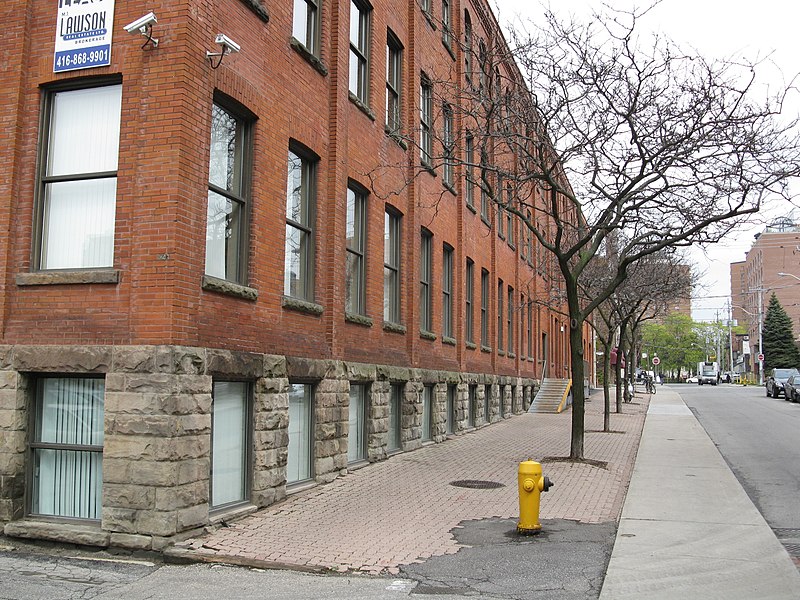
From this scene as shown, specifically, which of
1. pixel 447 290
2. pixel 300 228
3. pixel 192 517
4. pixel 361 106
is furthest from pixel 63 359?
pixel 447 290

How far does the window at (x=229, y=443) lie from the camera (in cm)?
908

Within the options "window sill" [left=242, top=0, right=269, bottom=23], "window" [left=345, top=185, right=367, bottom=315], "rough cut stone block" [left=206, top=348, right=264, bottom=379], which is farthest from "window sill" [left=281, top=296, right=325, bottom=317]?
"window sill" [left=242, top=0, right=269, bottom=23]

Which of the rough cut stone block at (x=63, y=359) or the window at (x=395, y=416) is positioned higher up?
the rough cut stone block at (x=63, y=359)

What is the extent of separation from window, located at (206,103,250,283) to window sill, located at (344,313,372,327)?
10.8ft

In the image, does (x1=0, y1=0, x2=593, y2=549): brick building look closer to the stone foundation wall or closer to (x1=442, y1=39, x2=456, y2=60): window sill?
the stone foundation wall

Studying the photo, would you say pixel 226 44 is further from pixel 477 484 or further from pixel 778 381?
pixel 778 381

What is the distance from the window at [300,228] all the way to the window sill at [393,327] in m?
3.22

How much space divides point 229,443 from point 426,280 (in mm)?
9530

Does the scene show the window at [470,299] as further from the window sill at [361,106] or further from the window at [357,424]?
the window at [357,424]

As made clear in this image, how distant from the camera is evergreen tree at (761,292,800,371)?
8662 centimetres

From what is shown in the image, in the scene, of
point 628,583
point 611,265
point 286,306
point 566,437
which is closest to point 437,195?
point 566,437

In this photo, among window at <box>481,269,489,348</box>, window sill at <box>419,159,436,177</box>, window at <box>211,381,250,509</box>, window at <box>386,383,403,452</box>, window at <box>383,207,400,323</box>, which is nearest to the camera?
window at <box>211,381,250,509</box>

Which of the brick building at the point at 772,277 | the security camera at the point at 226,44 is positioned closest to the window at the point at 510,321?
the security camera at the point at 226,44

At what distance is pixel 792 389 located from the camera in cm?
3847
